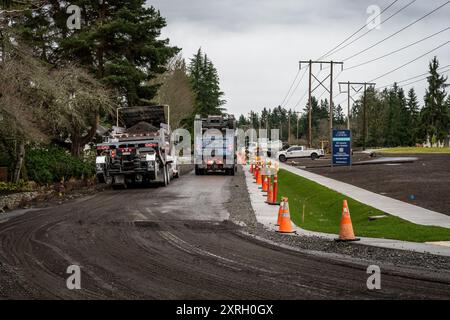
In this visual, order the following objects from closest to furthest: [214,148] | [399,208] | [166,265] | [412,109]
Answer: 1. [166,265]
2. [399,208]
3. [214,148]
4. [412,109]

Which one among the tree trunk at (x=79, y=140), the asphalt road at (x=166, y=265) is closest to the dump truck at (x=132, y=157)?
the tree trunk at (x=79, y=140)

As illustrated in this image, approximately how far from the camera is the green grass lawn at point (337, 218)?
1240 cm

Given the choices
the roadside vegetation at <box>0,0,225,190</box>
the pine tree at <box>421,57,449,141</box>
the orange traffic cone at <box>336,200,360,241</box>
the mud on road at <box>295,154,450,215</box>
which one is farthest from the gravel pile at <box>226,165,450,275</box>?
the pine tree at <box>421,57,449,141</box>

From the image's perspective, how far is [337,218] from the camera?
17953 millimetres

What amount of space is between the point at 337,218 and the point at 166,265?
1009 centimetres

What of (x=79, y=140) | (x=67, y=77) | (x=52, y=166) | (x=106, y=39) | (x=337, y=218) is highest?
(x=106, y=39)

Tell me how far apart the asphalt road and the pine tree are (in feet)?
317

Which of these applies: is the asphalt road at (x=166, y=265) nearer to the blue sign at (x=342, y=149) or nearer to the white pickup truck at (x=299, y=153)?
the blue sign at (x=342, y=149)

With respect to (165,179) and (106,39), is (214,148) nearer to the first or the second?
(165,179)

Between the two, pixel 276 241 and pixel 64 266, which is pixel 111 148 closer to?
pixel 276 241

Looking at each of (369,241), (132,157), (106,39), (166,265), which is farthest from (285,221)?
(106,39)

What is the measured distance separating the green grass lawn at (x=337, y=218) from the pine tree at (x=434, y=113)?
80962 mm

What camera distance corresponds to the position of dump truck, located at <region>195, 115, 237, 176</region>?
36.1 meters

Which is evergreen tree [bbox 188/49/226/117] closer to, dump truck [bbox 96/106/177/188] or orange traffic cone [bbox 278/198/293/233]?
dump truck [bbox 96/106/177/188]
